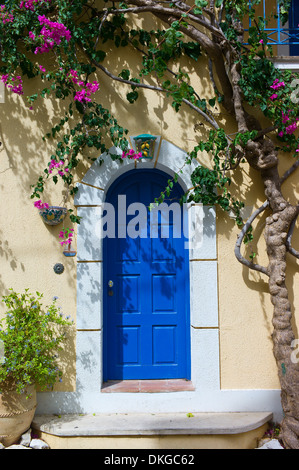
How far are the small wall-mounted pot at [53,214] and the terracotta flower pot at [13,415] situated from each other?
1.50 metres

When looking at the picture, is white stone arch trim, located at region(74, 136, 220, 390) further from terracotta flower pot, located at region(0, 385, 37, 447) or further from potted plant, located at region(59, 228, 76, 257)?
terracotta flower pot, located at region(0, 385, 37, 447)

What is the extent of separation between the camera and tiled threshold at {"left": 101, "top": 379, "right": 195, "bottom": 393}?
3695mm

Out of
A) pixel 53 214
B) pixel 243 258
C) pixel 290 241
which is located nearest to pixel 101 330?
pixel 53 214

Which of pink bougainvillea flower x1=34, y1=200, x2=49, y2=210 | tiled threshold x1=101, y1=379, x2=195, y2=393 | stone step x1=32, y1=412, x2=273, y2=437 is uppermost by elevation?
pink bougainvillea flower x1=34, y1=200, x2=49, y2=210

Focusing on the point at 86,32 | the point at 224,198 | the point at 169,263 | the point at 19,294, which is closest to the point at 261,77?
the point at 224,198

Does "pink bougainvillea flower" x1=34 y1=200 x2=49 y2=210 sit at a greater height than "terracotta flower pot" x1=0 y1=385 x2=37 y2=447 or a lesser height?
greater

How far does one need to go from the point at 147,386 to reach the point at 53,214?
73.7 inches

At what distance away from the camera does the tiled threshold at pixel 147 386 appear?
3.70 metres

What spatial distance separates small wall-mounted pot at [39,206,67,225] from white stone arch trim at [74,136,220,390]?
16cm

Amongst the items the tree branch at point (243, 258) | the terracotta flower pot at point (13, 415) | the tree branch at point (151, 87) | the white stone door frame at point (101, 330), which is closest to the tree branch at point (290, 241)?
the tree branch at point (243, 258)

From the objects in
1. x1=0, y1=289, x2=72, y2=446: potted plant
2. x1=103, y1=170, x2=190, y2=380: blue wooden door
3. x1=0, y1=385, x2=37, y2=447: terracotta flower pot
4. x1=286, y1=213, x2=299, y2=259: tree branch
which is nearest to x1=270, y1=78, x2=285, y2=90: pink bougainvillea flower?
x1=286, y1=213, x2=299, y2=259: tree branch

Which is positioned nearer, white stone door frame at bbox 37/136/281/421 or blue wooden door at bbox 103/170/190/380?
white stone door frame at bbox 37/136/281/421

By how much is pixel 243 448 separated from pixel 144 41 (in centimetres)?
383

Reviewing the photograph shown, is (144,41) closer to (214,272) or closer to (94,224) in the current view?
(94,224)
